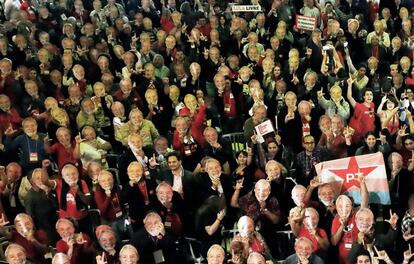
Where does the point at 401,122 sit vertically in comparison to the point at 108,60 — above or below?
below

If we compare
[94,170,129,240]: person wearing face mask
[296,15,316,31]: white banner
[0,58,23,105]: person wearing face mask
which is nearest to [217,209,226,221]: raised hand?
[94,170,129,240]: person wearing face mask

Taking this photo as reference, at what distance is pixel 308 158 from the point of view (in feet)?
25.0

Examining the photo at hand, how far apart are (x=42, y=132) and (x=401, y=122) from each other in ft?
16.1

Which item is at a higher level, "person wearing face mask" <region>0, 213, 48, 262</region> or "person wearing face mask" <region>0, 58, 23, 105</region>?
"person wearing face mask" <region>0, 58, 23, 105</region>

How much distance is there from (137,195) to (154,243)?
32.2 inches

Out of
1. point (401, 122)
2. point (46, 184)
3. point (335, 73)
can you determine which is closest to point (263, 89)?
point (335, 73)

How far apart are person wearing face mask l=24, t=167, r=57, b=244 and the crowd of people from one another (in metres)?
0.02

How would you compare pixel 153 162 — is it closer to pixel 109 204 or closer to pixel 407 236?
pixel 109 204

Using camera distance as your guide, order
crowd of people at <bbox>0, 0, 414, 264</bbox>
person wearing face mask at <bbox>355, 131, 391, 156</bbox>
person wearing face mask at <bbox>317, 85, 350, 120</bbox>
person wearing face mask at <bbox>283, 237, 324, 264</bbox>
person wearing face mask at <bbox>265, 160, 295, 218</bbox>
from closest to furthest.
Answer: person wearing face mask at <bbox>283, 237, 324, 264</bbox> → crowd of people at <bbox>0, 0, 414, 264</bbox> → person wearing face mask at <bbox>265, 160, 295, 218</bbox> → person wearing face mask at <bbox>355, 131, 391, 156</bbox> → person wearing face mask at <bbox>317, 85, 350, 120</bbox>

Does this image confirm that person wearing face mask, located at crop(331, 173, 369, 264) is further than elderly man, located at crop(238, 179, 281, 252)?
No

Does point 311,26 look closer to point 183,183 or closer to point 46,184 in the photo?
point 183,183

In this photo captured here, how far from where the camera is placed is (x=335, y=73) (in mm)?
9984

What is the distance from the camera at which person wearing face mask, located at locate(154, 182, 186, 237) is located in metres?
6.56

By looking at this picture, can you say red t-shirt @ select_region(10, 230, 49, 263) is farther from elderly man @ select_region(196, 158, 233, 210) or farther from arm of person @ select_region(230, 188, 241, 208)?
arm of person @ select_region(230, 188, 241, 208)
